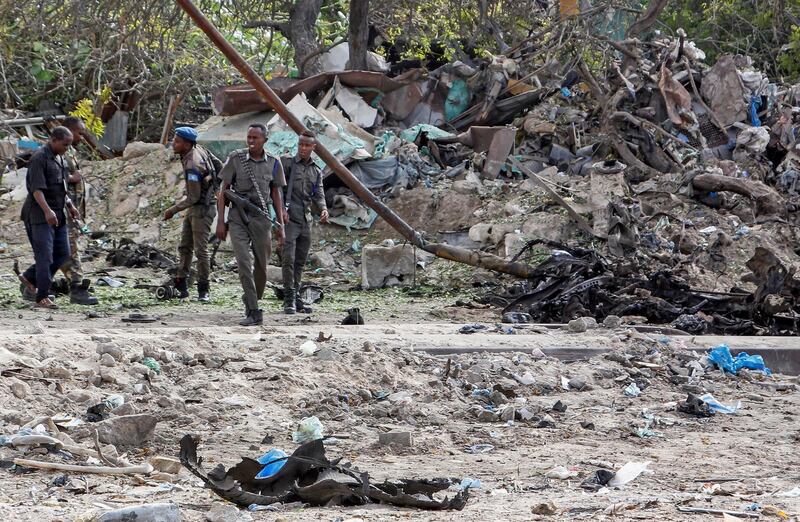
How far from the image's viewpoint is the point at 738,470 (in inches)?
210

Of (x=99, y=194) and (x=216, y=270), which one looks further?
(x=99, y=194)

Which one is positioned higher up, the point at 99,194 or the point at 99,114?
the point at 99,114

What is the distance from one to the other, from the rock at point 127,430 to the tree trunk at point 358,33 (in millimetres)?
13744

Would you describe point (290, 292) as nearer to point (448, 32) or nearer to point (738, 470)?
point (738, 470)

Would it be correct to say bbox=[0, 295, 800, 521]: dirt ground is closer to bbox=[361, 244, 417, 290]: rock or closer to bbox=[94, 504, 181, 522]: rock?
bbox=[94, 504, 181, 522]: rock

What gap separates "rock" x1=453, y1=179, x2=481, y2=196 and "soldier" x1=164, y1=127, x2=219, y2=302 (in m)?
5.30

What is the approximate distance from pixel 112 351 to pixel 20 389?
937 mm

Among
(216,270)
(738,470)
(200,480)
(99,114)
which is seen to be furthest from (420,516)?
(99,114)

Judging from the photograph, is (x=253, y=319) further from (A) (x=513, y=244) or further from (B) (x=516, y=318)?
(A) (x=513, y=244)

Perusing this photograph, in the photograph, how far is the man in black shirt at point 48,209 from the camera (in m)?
9.89

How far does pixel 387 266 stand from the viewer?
13.7 meters

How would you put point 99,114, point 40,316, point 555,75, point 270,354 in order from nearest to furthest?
point 270,354, point 40,316, point 555,75, point 99,114

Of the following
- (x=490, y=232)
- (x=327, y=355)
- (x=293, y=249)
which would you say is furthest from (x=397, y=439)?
(x=490, y=232)

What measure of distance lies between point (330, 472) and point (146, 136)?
18.1 meters
